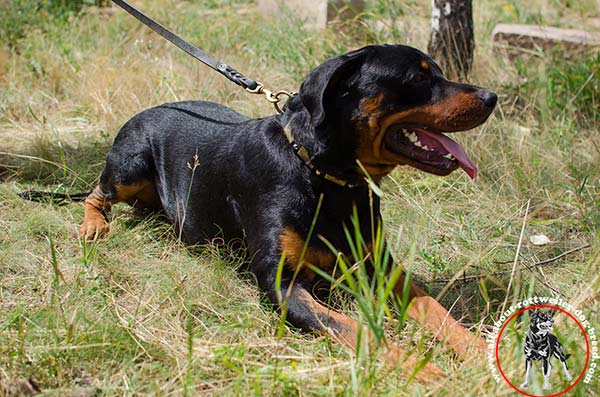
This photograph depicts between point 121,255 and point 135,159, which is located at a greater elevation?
point 135,159

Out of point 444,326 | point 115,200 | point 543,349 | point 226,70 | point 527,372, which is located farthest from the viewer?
point 115,200

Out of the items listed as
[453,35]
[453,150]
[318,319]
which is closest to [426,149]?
[453,150]

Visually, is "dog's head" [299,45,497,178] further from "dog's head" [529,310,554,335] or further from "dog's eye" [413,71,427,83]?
"dog's head" [529,310,554,335]

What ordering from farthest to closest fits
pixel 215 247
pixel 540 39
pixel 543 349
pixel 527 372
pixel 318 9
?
pixel 318 9 → pixel 540 39 → pixel 215 247 → pixel 543 349 → pixel 527 372

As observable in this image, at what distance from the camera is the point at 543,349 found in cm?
237

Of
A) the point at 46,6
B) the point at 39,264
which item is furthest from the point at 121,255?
the point at 46,6

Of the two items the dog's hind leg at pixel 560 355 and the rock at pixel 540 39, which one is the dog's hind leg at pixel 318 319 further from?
the rock at pixel 540 39

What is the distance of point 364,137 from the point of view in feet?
10.3

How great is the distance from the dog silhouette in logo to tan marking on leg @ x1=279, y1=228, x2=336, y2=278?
1.05 meters

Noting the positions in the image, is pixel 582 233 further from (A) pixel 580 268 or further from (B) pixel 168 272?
(B) pixel 168 272

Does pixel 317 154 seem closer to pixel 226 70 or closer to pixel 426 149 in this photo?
pixel 426 149

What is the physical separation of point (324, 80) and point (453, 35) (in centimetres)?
300

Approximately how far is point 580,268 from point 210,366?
6.97 ft

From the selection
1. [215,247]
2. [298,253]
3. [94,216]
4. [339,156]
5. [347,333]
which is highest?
[339,156]
